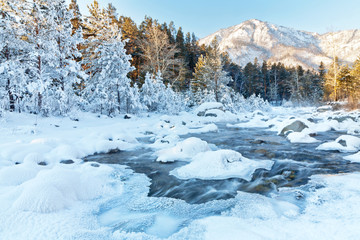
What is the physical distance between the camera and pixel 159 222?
8.71ft

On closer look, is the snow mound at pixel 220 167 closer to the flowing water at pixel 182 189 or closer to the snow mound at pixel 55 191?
the flowing water at pixel 182 189

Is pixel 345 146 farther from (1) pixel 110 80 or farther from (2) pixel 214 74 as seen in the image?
(2) pixel 214 74

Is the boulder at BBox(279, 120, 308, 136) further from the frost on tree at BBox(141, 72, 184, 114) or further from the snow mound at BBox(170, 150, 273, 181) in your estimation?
the frost on tree at BBox(141, 72, 184, 114)

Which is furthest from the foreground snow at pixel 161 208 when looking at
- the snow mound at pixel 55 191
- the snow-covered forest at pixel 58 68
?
the snow-covered forest at pixel 58 68

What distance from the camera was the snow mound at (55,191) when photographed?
2.65 metres

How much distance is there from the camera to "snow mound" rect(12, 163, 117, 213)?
2648mm

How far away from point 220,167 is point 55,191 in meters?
3.26

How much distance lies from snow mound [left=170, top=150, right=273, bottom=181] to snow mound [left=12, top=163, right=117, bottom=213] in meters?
1.90

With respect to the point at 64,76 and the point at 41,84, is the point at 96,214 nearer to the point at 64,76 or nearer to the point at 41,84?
the point at 41,84

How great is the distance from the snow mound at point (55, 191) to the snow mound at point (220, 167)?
6.22 ft

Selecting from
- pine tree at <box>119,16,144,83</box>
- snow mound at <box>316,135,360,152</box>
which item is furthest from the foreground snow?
pine tree at <box>119,16,144,83</box>

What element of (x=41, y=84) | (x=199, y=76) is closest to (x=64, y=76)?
(x=41, y=84)

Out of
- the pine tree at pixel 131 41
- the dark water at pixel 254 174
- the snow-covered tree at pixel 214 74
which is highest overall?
the pine tree at pixel 131 41

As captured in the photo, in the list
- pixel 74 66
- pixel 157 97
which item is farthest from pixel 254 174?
pixel 157 97
